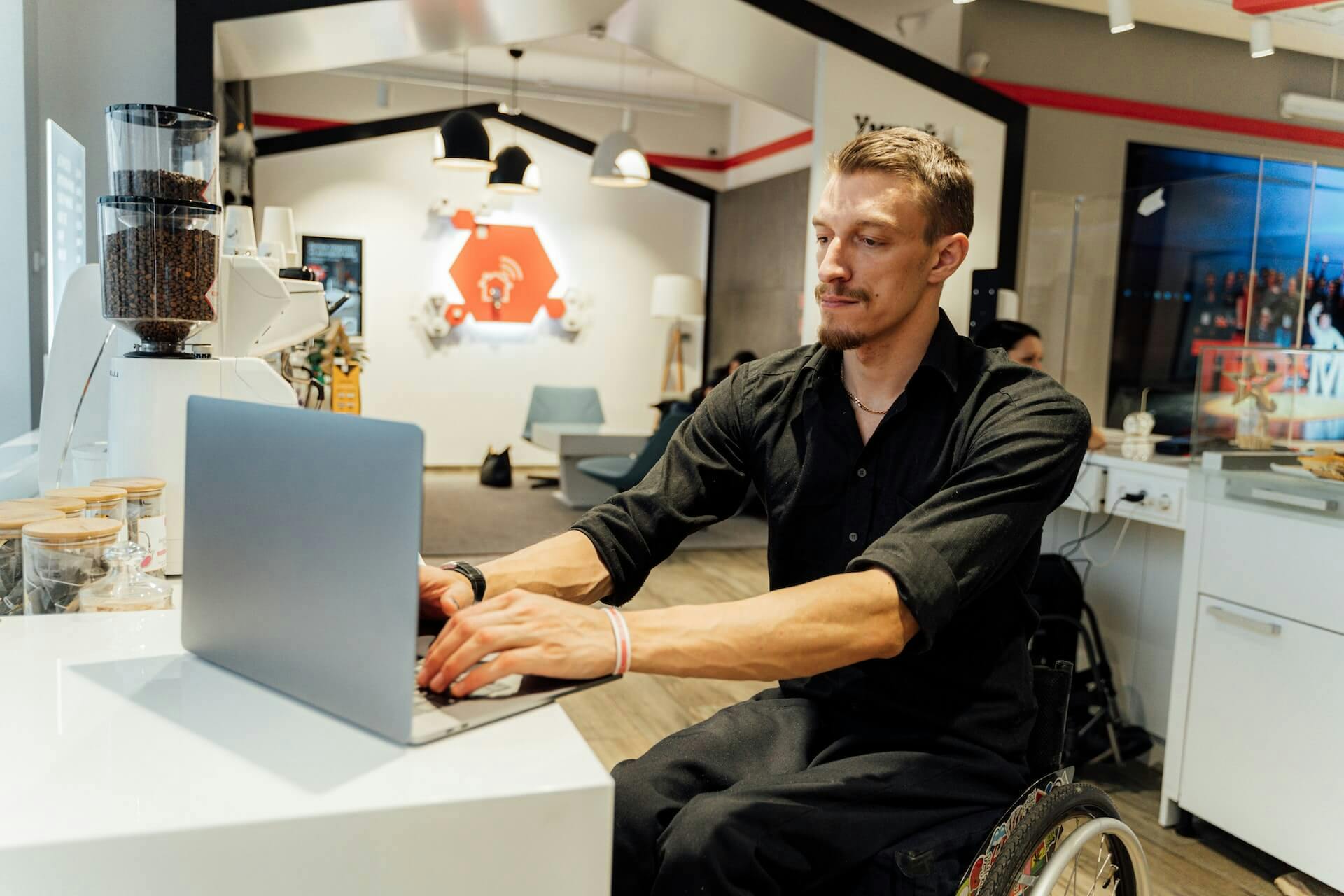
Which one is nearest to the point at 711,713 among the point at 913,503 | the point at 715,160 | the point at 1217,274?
the point at 913,503

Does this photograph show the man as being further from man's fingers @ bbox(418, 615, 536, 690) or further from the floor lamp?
the floor lamp

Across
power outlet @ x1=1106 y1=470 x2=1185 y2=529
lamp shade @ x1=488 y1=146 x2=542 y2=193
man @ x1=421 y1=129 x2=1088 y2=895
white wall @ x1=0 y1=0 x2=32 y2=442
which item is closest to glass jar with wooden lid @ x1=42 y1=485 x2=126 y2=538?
man @ x1=421 y1=129 x2=1088 y2=895

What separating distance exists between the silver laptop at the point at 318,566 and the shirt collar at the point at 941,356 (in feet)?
2.31

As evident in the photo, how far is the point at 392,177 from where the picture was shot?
9.23m

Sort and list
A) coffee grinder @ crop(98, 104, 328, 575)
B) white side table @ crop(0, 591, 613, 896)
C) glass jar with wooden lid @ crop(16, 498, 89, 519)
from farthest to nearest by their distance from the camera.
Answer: coffee grinder @ crop(98, 104, 328, 575)
glass jar with wooden lid @ crop(16, 498, 89, 519)
white side table @ crop(0, 591, 613, 896)

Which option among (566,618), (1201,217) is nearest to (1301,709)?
(566,618)

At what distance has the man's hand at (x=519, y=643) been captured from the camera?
1.01 m

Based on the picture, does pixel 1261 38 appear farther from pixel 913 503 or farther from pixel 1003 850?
pixel 1003 850

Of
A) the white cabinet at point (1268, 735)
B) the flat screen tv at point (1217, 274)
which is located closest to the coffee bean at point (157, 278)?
the white cabinet at point (1268, 735)

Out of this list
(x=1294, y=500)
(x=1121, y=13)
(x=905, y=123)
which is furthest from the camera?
(x=905, y=123)

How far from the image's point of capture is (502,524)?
673 centimetres

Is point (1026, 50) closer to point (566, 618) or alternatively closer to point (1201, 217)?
point (1201, 217)

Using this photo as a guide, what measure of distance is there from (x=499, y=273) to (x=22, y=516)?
27.3 feet

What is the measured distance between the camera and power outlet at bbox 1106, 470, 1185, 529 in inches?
118
